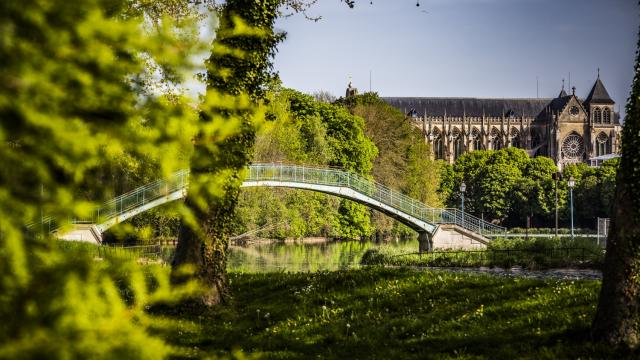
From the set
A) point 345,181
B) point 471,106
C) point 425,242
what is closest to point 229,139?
point 345,181

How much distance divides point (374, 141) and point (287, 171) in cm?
2689

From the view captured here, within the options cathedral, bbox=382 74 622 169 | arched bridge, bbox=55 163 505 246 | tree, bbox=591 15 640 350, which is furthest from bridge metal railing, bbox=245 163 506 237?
cathedral, bbox=382 74 622 169

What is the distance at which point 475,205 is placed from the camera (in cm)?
8388

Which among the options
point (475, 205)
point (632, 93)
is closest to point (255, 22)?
point (632, 93)

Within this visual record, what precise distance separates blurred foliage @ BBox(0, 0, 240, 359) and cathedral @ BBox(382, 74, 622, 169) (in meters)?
107

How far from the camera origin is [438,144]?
11506cm

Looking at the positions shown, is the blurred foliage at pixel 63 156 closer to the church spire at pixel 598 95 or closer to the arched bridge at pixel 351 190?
the arched bridge at pixel 351 190

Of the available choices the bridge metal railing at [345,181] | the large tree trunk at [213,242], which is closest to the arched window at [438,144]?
the bridge metal railing at [345,181]

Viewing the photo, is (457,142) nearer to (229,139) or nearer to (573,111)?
(573,111)

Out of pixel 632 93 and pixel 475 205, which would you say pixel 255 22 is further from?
pixel 475 205

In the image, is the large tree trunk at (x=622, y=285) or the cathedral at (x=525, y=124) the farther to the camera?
the cathedral at (x=525, y=124)

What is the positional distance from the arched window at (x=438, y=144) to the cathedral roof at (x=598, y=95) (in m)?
24.1

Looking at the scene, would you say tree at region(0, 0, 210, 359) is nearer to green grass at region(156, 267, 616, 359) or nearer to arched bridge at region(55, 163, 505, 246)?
green grass at region(156, 267, 616, 359)

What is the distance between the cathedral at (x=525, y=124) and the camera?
10994cm
